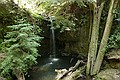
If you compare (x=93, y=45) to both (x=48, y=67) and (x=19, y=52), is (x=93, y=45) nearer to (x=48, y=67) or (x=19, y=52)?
(x=19, y=52)

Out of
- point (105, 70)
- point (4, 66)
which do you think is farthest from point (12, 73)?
point (105, 70)

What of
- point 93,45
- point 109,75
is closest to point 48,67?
point 93,45

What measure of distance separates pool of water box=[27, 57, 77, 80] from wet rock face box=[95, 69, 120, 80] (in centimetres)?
173

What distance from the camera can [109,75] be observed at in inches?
215

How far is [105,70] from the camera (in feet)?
19.0

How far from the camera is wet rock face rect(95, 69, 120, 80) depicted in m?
5.33

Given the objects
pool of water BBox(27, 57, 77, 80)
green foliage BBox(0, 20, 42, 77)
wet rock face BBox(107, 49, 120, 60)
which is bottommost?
pool of water BBox(27, 57, 77, 80)

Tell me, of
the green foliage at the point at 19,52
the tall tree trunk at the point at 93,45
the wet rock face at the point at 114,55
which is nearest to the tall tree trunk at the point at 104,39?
the tall tree trunk at the point at 93,45

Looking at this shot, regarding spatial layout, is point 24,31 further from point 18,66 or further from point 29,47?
point 18,66

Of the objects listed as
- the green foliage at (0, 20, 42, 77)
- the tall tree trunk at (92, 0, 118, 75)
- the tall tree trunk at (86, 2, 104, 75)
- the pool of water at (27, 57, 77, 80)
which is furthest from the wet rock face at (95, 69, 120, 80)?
the green foliage at (0, 20, 42, 77)

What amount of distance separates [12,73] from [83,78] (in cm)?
220

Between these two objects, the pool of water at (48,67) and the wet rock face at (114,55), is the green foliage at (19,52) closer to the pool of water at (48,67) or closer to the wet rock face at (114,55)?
the pool of water at (48,67)

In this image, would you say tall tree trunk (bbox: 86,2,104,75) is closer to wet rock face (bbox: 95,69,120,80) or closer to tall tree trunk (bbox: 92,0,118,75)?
tall tree trunk (bbox: 92,0,118,75)

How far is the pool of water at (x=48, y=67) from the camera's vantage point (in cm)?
665
